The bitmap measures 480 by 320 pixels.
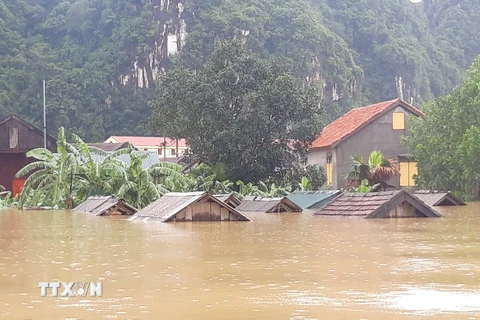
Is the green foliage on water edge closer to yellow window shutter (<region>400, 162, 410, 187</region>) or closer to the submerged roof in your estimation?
yellow window shutter (<region>400, 162, 410, 187</region>)

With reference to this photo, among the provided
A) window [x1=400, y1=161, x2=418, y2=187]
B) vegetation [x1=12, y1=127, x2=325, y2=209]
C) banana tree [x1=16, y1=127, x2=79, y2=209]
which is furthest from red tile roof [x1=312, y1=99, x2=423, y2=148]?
banana tree [x1=16, y1=127, x2=79, y2=209]

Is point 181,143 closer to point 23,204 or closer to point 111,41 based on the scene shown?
point 111,41

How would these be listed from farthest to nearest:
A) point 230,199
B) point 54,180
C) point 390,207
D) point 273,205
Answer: point 54,180, point 230,199, point 273,205, point 390,207

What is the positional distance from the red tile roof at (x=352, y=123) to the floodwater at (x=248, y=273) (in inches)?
1129

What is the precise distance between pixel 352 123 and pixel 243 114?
28.8 ft

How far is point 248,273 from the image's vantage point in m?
8.38

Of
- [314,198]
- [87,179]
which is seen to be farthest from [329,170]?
[87,179]

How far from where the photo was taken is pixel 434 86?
111 m

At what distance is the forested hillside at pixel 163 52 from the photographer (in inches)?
3622

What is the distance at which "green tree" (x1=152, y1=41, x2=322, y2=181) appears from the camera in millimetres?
38438

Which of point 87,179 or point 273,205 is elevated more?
point 87,179
